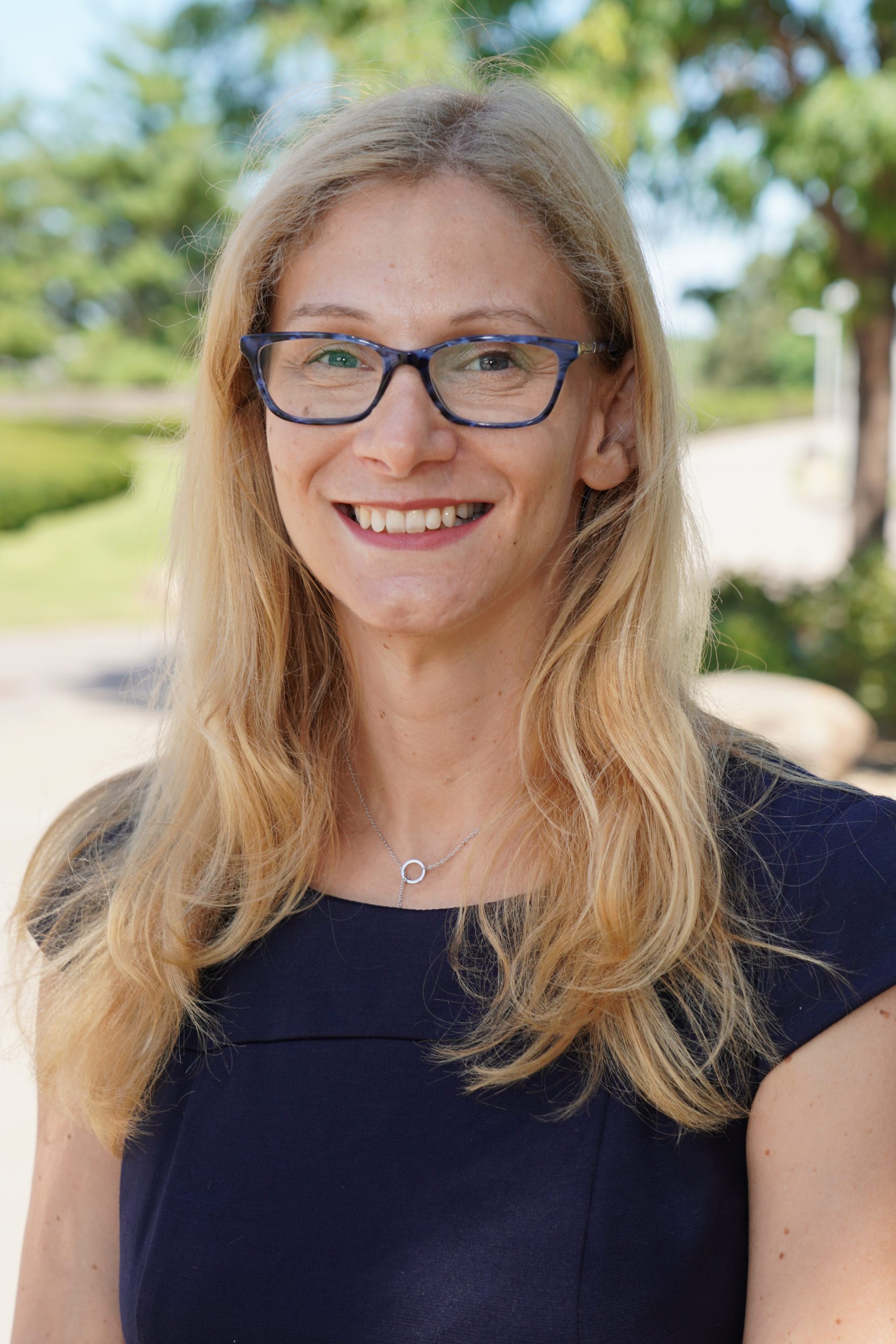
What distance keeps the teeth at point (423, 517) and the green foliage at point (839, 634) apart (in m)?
7.10

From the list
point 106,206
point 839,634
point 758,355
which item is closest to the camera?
point 839,634

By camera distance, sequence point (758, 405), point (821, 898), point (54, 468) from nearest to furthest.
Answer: point (821, 898) → point (54, 468) → point (758, 405)

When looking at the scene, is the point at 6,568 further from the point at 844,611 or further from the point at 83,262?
the point at 83,262

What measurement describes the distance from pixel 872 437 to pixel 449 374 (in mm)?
9831

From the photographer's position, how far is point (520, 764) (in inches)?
74.7

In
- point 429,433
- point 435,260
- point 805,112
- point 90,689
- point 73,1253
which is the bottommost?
point 90,689

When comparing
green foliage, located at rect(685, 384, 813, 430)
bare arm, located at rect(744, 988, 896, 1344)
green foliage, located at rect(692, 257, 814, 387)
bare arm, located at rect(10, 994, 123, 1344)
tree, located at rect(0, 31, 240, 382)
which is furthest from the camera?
green foliage, located at rect(692, 257, 814, 387)

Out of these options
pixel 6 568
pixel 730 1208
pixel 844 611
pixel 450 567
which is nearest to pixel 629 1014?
pixel 730 1208

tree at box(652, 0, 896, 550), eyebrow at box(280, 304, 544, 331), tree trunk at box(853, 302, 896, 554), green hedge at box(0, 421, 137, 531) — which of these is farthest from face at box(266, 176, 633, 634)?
green hedge at box(0, 421, 137, 531)

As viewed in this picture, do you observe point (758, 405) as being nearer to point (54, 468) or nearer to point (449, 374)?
point (54, 468)

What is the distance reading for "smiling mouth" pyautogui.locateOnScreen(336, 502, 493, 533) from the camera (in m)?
1.75

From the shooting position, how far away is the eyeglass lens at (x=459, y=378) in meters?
1.72

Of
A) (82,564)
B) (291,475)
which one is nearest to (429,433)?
(291,475)

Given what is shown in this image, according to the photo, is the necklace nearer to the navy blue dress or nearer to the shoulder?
the navy blue dress
